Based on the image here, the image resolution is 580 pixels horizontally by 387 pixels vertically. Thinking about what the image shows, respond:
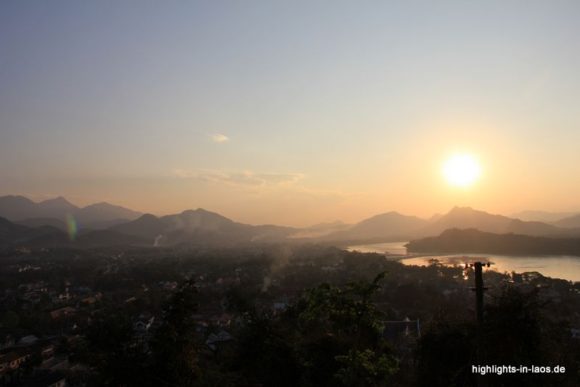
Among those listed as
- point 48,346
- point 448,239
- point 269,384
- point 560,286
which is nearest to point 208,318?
point 48,346

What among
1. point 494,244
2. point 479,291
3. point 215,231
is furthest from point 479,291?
point 215,231

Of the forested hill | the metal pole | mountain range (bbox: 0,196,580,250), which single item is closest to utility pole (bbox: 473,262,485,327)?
the metal pole

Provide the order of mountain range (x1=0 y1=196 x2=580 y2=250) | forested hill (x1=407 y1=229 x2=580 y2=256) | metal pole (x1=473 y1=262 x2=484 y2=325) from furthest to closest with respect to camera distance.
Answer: mountain range (x1=0 y1=196 x2=580 y2=250) → forested hill (x1=407 y1=229 x2=580 y2=256) → metal pole (x1=473 y1=262 x2=484 y2=325)

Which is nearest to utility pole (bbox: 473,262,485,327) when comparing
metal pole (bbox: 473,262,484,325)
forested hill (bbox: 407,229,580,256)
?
metal pole (bbox: 473,262,484,325)

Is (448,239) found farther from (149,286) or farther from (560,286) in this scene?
(149,286)

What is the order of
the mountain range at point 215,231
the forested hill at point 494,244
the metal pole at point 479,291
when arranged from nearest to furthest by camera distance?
the metal pole at point 479,291
the forested hill at point 494,244
the mountain range at point 215,231

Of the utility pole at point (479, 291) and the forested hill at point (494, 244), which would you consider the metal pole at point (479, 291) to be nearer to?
the utility pole at point (479, 291)

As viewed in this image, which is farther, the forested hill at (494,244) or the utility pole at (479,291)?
the forested hill at (494,244)

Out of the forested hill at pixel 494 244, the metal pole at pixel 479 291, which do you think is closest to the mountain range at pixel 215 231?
the forested hill at pixel 494 244

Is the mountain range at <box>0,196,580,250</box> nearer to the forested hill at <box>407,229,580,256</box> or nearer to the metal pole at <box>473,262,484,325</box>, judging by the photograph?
the forested hill at <box>407,229,580,256</box>

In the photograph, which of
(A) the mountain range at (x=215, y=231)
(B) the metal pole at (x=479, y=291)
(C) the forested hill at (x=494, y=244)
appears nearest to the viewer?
(B) the metal pole at (x=479, y=291)

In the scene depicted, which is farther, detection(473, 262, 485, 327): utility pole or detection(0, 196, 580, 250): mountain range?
detection(0, 196, 580, 250): mountain range

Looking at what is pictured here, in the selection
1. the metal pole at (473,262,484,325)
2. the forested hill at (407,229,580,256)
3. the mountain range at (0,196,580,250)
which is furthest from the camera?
the mountain range at (0,196,580,250)

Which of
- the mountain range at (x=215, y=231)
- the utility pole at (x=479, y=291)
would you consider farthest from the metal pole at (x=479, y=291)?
the mountain range at (x=215, y=231)
